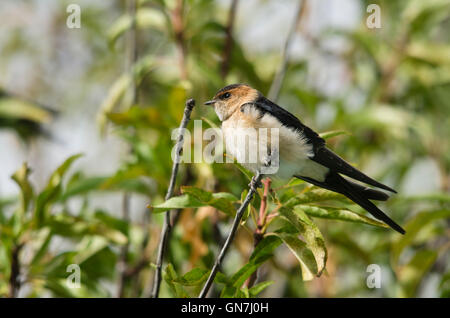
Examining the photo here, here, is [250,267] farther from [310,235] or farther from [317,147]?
[317,147]

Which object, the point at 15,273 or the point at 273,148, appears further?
the point at 15,273

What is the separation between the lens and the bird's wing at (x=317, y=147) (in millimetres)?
2496

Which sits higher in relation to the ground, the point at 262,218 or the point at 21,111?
the point at 21,111

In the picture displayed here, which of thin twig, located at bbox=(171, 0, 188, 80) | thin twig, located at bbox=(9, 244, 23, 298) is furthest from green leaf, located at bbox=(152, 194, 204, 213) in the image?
thin twig, located at bbox=(171, 0, 188, 80)

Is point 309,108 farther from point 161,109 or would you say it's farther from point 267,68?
point 161,109

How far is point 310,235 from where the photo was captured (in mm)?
2164

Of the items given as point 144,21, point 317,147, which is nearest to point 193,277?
point 317,147

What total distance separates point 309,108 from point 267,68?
74 cm

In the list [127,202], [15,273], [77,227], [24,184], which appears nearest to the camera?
[24,184]

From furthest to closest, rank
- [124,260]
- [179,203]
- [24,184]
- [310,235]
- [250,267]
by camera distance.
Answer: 1. [124,260]
2. [24,184]
3. [250,267]
4. [179,203]
5. [310,235]

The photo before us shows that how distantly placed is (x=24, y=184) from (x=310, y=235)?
5.49 feet

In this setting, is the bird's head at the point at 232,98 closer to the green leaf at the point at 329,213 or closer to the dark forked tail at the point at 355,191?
the dark forked tail at the point at 355,191

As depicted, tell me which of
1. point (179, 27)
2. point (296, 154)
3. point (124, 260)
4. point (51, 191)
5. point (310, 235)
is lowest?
point (124, 260)
